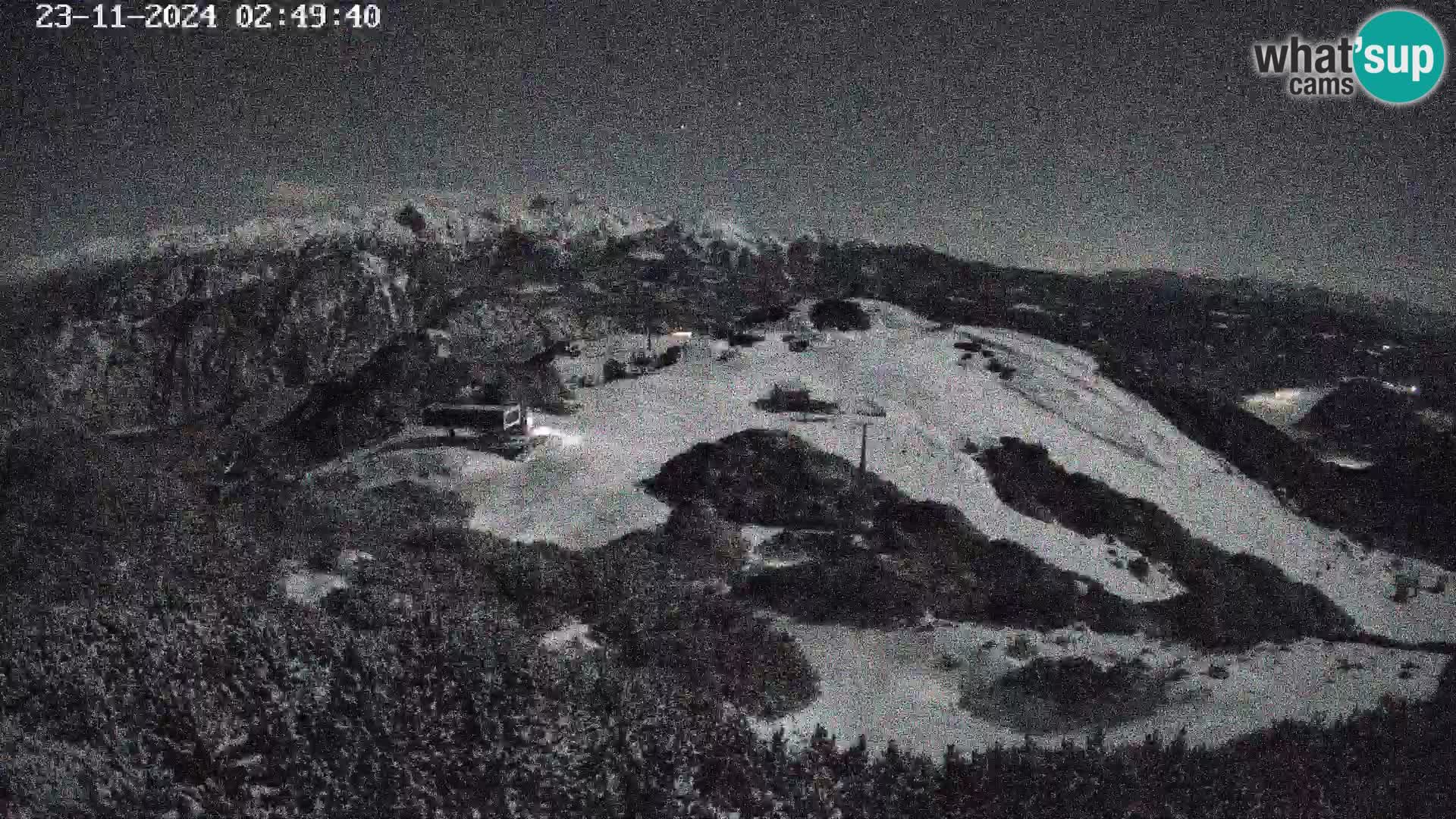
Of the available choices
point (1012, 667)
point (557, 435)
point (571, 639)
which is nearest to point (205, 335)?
point (557, 435)

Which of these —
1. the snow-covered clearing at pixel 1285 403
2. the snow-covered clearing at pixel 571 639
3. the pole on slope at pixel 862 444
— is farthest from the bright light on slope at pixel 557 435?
the snow-covered clearing at pixel 1285 403

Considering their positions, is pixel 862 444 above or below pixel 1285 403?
above

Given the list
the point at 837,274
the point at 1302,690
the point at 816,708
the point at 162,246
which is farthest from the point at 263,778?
the point at 162,246

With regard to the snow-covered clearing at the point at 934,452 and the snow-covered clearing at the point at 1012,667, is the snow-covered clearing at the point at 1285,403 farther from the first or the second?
the snow-covered clearing at the point at 1012,667

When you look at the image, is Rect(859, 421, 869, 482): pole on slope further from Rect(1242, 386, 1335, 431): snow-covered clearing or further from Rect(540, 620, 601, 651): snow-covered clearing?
Rect(1242, 386, 1335, 431): snow-covered clearing

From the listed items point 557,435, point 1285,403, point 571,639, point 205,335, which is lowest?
point 1285,403

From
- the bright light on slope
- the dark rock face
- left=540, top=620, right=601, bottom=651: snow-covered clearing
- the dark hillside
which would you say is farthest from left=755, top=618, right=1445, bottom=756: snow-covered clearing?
the dark rock face

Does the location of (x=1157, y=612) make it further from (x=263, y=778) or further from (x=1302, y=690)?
(x=263, y=778)

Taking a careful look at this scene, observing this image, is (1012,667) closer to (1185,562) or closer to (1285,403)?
(1185,562)

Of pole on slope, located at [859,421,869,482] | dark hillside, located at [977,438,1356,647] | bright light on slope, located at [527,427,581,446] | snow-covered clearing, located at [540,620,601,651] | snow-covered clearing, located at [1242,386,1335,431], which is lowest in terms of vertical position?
snow-covered clearing, located at [1242,386,1335,431]
